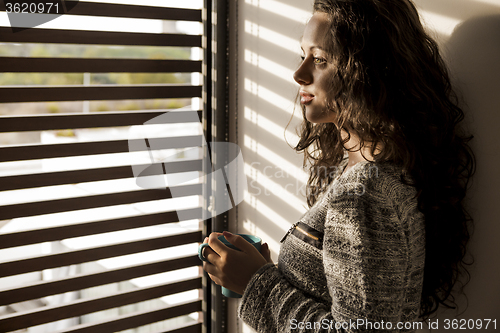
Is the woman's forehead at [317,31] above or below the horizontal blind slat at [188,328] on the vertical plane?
above

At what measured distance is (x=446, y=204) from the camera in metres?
0.95

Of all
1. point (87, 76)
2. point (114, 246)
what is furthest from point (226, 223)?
→ point (87, 76)

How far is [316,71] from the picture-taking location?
976mm

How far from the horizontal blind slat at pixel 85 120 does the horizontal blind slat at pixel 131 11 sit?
382mm

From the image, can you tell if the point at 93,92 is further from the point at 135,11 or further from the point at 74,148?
the point at 135,11

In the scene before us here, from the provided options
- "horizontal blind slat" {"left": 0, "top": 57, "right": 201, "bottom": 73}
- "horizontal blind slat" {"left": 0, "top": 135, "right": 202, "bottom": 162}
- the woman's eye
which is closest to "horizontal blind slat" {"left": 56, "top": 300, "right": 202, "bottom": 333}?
"horizontal blind slat" {"left": 0, "top": 135, "right": 202, "bottom": 162}

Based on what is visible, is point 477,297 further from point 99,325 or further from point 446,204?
point 99,325

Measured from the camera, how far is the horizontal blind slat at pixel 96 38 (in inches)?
55.4

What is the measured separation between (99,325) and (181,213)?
1.89 ft

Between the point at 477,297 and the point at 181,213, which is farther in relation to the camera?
the point at 181,213

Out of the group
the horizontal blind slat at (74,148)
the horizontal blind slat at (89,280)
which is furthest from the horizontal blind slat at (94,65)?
the horizontal blind slat at (89,280)

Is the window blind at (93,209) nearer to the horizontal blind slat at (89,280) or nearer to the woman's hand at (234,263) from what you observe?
the horizontal blind slat at (89,280)

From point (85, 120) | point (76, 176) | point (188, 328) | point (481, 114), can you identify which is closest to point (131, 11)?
point (85, 120)

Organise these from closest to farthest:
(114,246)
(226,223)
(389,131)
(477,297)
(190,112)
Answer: (389,131)
(477,297)
(114,246)
(190,112)
(226,223)
